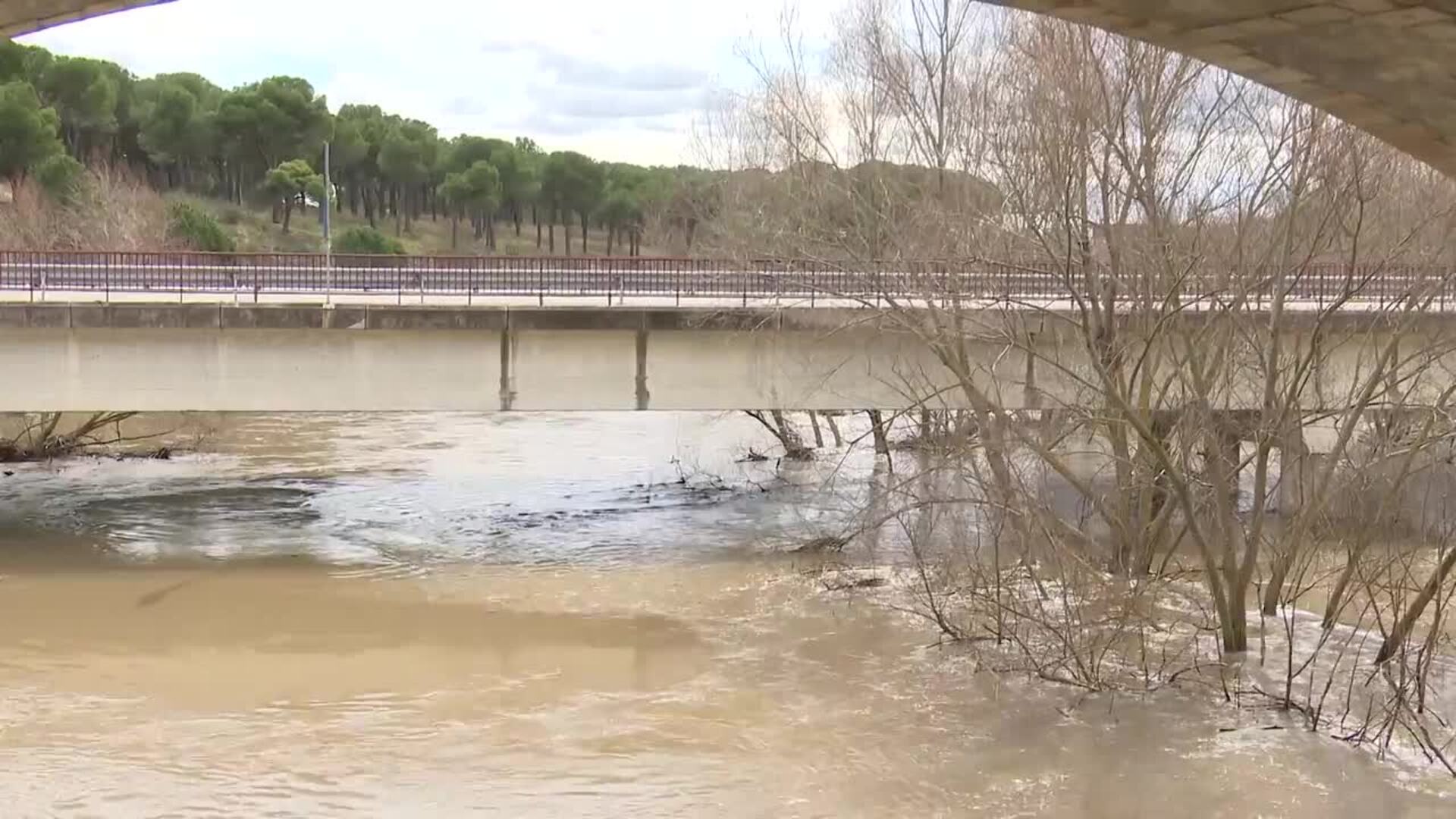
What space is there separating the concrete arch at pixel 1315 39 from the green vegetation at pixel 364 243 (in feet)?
146

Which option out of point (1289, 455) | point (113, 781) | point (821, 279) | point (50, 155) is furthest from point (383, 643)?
point (50, 155)

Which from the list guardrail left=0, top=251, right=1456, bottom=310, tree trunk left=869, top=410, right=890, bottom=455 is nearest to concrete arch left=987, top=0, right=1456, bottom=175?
guardrail left=0, top=251, right=1456, bottom=310

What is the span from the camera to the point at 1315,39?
16.5ft

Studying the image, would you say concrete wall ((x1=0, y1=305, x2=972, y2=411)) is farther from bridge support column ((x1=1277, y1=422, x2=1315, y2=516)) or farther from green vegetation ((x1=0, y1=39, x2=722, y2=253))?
green vegetation ((x1=0, y1=39, x2=722, y2=253))

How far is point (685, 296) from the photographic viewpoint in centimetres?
2145

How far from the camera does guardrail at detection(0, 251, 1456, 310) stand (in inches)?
620

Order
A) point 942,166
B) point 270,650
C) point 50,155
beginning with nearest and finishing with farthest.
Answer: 1. point 270,650
2. point 942,166
3. point 50,155

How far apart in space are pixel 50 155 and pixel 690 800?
42824 millimetres

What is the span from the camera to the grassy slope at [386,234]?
177ft

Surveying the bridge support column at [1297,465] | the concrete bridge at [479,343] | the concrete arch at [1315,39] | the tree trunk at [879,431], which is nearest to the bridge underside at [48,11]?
the concrete arch at [1315,39]

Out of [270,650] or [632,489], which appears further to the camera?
[632,489]

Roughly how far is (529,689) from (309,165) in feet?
148

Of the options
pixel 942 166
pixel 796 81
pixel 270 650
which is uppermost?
pixel 796 81

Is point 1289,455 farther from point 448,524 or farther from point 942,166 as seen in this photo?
point 448,524
